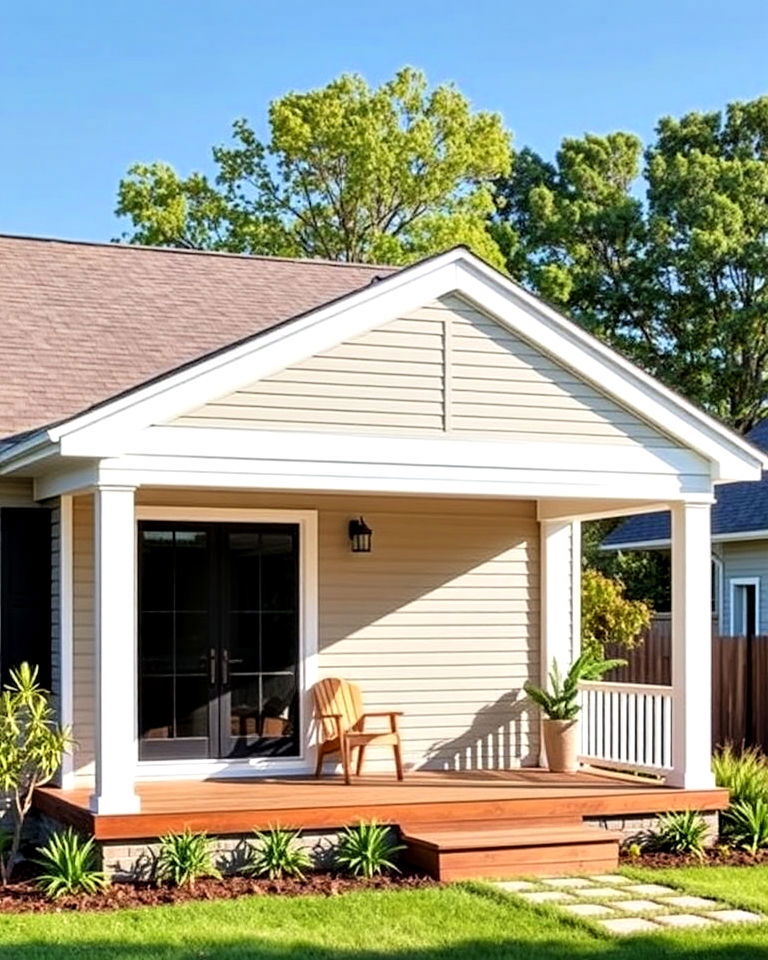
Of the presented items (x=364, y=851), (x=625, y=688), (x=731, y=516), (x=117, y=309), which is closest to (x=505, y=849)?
(x=364, y=851)

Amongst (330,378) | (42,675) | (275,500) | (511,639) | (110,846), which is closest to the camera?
(110,846)

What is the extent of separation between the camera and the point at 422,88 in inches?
1089

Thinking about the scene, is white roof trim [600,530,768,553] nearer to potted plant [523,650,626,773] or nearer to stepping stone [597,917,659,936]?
potted plant [523,650,626,773]

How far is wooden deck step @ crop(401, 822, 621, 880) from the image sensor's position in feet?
29.5

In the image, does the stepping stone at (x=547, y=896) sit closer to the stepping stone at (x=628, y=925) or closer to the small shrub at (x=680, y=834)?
the stepping stone at (x=628, y=925)

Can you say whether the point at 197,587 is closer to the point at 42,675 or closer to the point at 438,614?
the point at 42,675

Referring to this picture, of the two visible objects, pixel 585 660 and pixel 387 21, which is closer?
pixel 585 660

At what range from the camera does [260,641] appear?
11.2m

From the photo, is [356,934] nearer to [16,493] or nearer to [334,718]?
[334,718]

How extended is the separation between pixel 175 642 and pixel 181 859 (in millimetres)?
2435

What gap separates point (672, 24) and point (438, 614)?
11.4 meters

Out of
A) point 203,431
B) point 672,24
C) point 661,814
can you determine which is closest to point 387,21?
point 672,24

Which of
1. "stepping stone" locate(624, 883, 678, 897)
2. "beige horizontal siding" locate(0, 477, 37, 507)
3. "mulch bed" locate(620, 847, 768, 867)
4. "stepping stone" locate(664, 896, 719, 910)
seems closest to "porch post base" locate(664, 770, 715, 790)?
"mulch bed" locate(620, 847, 768, 867)

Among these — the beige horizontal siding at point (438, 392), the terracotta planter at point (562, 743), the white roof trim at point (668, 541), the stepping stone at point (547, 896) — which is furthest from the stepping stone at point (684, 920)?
the white roof trim at point (668, 541)
